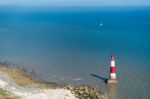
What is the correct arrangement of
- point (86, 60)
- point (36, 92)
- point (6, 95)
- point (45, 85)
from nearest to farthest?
point (6, 95)
point (36, 92)
point (45, 85)
point (86, 60)

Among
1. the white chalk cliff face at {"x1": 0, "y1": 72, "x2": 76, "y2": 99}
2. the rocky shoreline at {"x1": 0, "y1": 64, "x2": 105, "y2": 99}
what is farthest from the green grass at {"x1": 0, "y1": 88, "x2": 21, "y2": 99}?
the rocky shoreline at {"x1": 0, "y1": 64, "x2": 105, "y2": 99}

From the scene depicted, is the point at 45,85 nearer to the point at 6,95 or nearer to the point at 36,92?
the point at 36,92

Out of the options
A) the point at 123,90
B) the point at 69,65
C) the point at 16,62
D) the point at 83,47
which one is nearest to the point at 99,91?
the point at 123,90

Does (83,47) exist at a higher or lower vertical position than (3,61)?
higher

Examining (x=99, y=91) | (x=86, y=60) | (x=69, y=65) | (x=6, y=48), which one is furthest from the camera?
(x=6, y=48)

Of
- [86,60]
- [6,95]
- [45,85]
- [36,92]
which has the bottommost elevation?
[6,95]

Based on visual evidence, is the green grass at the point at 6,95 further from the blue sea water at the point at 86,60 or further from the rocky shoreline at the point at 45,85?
the blue sea water at the point at 86,60

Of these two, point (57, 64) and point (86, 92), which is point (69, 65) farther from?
point (86, 92)

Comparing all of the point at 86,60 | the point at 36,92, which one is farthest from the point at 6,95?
the point at 86,60

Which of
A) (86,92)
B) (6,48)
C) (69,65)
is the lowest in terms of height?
(86,92)
